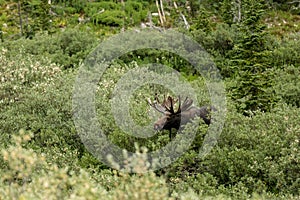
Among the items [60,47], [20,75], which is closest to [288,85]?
[20,75]

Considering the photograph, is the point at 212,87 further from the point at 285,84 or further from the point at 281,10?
the point at 281,10

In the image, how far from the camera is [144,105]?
11.2 metres

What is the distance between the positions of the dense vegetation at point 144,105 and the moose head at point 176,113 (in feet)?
1.16

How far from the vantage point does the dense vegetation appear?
19.5 ft

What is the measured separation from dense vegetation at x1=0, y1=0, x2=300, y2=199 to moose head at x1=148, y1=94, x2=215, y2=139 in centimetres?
35

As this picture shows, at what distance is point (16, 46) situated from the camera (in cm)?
1677

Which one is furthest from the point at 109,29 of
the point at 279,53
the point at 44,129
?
the point at 44,129

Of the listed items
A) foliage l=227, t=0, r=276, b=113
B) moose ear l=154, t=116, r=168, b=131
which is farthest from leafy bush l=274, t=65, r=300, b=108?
moose ear l=154, t=116, r=168, b=131

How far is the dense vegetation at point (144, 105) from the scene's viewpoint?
5.96 metres

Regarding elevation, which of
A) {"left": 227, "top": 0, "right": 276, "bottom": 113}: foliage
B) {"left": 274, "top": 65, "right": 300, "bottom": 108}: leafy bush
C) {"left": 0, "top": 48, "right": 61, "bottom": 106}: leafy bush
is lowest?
{"left": 274, "top": 65, "right": 300, "bottom": 108}: leafy bush

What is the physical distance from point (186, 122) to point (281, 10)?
1406 centimetres

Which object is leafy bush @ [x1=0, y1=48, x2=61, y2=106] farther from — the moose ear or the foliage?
the foliage

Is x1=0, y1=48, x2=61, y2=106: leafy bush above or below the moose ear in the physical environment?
below

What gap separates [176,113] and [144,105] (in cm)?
122
